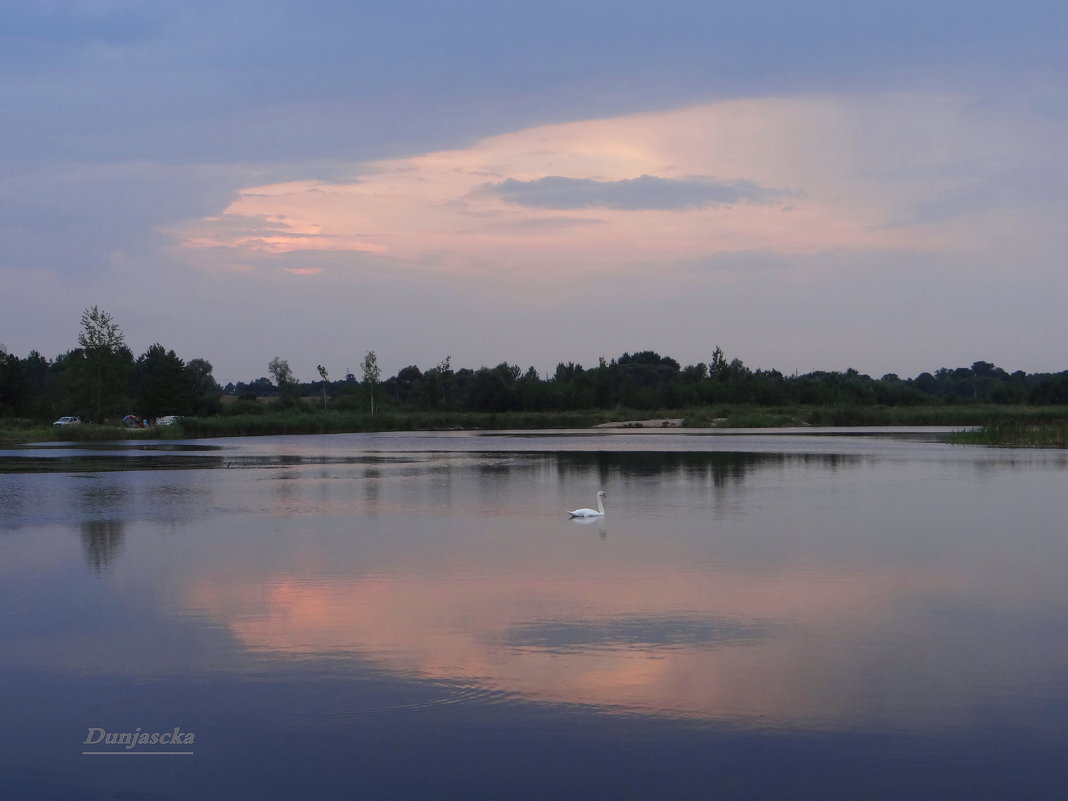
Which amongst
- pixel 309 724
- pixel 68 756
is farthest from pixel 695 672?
pixel 68 756

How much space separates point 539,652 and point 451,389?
302 ft

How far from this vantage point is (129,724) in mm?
7117

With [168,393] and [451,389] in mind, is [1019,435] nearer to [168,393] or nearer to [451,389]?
[168,393]

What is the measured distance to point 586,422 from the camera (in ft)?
261

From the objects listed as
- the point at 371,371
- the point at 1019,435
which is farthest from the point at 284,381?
the point at 1019,435

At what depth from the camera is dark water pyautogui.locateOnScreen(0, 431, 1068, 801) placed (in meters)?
6.33

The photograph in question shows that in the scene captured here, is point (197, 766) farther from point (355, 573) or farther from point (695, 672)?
point (355, 573)

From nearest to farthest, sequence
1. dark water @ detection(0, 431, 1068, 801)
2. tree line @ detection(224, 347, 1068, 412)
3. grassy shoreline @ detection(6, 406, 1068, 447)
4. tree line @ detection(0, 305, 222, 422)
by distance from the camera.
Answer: dark water @ detection(0, 431, 1068, 801) → grassy shoreline @ detection(6, 406, 1068, 447) → tree line @ detection(0, 305, 222, 422) → tree line @ detection(224, 347, 1068, 412)

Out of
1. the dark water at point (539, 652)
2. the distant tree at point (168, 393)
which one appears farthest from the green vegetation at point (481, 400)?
the dark water at point (539, 652)

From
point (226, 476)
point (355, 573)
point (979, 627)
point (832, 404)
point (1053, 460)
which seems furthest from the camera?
point (832, 404)

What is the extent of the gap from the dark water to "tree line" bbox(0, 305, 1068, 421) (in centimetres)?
4762

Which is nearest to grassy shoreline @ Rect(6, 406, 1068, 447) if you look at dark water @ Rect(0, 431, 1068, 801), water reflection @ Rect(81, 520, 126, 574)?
dark water @ Rect(0, 431, 1068, 801)

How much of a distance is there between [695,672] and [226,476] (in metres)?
23.0

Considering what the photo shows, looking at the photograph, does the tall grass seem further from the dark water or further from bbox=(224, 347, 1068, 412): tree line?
bbox=(224, 347, 1068, 412): tree line
